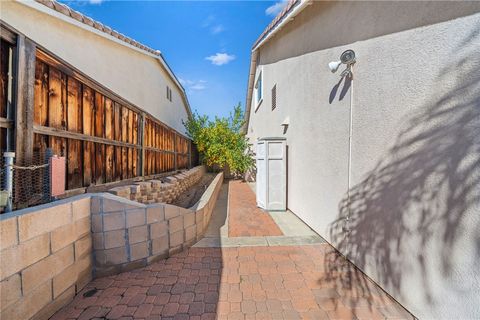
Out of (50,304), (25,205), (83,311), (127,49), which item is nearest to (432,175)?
(83,311)

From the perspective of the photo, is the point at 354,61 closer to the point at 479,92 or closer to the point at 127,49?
the point at 479,92

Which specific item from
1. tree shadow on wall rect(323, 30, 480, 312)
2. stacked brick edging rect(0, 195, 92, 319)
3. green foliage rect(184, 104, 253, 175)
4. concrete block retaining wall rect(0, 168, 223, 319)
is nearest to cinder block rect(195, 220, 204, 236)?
concrete block retaining wall rect(0, 168, 223, 319)

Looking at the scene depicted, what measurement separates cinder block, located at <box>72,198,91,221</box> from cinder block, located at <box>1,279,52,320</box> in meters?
0.66

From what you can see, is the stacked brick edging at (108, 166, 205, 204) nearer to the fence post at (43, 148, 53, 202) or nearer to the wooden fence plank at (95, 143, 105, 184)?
the wooden fence plank at (95, 143, 105, 184)

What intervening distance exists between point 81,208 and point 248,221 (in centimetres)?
337

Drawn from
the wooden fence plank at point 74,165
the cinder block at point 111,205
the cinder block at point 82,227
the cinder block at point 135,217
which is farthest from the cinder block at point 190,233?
the wooden fence plank at point 74,165

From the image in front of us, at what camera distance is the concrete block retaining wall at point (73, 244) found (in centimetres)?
168

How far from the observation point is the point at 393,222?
2.33m

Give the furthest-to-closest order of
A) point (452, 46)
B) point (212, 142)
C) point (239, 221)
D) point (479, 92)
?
point (212, 142) → point (239, 221) → point (452, 46) → point (479, 92)

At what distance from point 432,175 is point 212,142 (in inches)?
442

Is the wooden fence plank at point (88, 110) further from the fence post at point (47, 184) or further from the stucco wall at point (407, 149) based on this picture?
the stucco wall at point (407, 149)

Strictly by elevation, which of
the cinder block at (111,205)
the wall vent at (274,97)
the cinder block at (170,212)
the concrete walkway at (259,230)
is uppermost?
the wall vent at (274,97)

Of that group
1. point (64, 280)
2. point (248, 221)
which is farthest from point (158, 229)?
point (248, 221)

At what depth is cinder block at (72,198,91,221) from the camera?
91.7 inches
